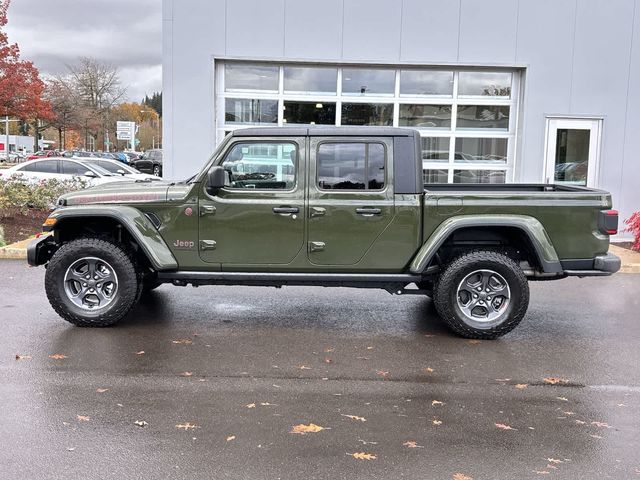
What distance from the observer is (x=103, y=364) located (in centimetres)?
548

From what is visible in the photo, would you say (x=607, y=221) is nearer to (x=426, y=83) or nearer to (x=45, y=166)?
(x=426, y=83)

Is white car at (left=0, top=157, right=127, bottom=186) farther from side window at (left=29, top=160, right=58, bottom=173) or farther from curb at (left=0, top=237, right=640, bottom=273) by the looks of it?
curb at (left=0, top=237, right=640, bottom=273)

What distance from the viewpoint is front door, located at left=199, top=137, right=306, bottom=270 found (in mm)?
6363

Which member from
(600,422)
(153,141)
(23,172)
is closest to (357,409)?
(600,422)

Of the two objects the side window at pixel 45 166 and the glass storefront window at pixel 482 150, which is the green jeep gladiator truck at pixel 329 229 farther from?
the side window at pixel 45 166

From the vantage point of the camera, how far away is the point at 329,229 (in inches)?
250

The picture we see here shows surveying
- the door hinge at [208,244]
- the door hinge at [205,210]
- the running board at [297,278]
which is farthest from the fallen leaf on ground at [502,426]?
the door hinge at [205,210]

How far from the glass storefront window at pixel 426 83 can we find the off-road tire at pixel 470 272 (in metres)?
7.84

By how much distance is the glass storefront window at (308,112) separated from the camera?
13547 mm

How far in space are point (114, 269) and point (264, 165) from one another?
180 centimetres

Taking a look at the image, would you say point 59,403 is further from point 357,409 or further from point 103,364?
point 357,409

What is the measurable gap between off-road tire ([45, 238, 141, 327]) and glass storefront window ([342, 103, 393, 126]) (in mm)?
8010

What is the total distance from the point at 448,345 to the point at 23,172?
609 inches

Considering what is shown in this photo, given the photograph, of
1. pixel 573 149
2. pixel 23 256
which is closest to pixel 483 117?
pixel 573 149
